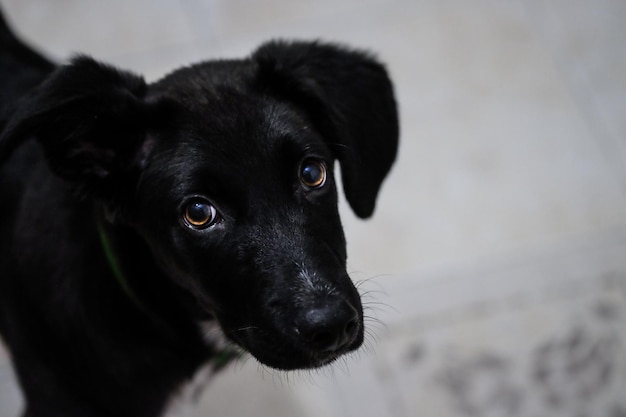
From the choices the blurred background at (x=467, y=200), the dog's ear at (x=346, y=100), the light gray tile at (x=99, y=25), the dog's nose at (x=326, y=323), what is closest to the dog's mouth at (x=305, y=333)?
the dog's nose at (x=326, y=323)

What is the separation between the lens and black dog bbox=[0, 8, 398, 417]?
4.05 ft

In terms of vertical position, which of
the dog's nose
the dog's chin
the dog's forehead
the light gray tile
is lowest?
the dog's chin

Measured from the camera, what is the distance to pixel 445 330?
229 centimetres

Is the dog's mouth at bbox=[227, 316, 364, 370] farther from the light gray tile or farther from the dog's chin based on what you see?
the light gray tile

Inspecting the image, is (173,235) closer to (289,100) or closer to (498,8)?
(289,100)

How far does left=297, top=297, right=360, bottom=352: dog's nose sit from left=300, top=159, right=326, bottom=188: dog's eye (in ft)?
0.87

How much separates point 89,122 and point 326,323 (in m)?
0.61

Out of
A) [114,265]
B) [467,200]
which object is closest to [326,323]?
[114,265]

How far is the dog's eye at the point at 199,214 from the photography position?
1.26 metres

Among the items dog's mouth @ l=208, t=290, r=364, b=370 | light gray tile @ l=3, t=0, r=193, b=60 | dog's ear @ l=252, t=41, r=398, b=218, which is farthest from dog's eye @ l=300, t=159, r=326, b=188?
light gray tile @ l=3, t=0, r=193, b=60

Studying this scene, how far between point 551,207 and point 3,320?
A: 1933mm

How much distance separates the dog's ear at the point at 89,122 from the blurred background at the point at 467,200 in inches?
27.1

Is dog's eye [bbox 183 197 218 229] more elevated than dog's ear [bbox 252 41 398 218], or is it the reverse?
dog's ear [bbox 252 41 398 218]

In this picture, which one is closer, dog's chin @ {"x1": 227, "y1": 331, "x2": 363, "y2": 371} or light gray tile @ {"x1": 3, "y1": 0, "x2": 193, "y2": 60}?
dog's chin @ {"x1": 227, "y1": 331, "x2": 363, "y2": 371}
